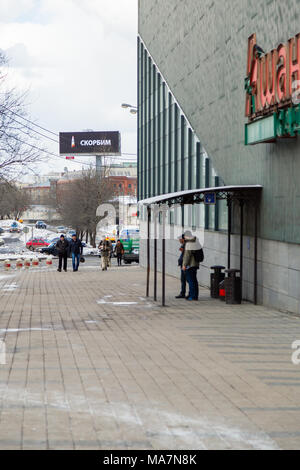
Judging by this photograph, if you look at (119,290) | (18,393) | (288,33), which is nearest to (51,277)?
(119,290)

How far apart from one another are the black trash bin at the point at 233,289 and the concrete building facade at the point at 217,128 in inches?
22.3

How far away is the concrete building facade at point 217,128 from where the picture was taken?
14.5m

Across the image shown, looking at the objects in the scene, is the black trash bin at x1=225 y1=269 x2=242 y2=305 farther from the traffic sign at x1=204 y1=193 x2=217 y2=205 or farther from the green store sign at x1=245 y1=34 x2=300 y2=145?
the green store sign at x1=245 y1=34 x2=300 y2=145

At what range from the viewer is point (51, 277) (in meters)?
26.3

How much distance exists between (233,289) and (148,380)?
29.0ft

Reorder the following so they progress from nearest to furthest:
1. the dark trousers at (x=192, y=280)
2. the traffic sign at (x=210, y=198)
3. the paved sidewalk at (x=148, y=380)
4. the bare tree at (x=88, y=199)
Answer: the paved sidewalk at (x=148, y=380)
the traffic sign at (x=210, y=198)
the dark trousers at (x=192, y=280)
the bare tree at (x=88, y=199)

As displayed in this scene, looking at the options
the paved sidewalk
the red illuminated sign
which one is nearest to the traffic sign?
the red illuminated sign

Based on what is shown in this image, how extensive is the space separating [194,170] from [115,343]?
47.2 ft

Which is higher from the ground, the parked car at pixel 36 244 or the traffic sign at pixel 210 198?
the traffic sign at pixel 210 198

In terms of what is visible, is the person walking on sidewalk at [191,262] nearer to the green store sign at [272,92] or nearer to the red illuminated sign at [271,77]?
the green store sign at [272,92]

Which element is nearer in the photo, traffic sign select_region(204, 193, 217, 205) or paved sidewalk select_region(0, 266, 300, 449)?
paved sidewalk select_region(0, 266, 300, 449)

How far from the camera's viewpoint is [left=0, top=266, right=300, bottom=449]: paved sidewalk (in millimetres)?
5711

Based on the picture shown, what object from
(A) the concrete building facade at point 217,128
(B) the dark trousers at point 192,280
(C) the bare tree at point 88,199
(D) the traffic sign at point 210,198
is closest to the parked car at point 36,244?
(C) the bare tree at point 88,199

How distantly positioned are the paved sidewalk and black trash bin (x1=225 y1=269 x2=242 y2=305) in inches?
65.8
